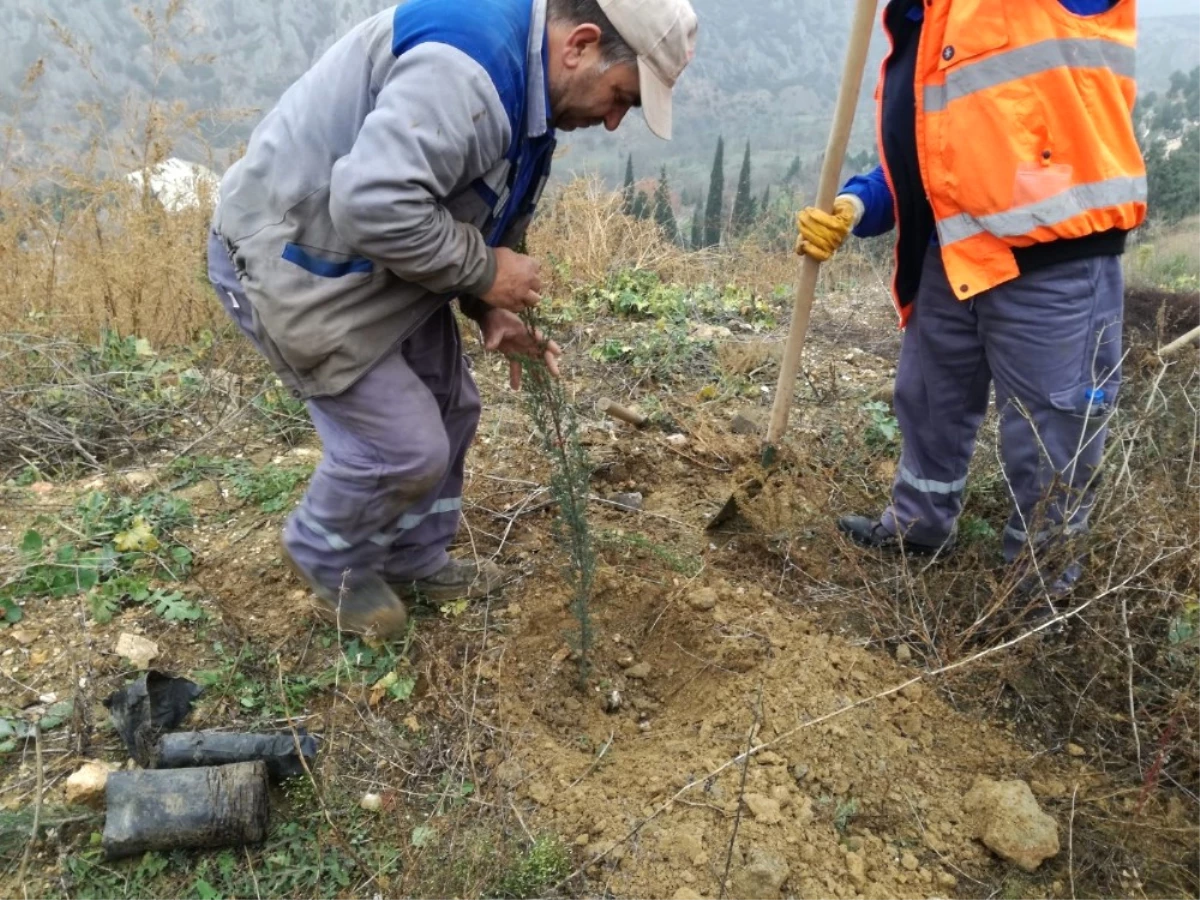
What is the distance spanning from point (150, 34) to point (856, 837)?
571 cm

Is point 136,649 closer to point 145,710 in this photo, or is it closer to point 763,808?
point 145,710

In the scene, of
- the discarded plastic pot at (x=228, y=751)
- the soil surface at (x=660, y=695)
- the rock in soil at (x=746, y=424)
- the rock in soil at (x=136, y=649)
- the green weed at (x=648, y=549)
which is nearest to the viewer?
the soil surface at (x=660, y=695)

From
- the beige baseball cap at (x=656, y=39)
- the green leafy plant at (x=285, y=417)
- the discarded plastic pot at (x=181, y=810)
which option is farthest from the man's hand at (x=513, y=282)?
the green leafy plant at (x=285, y=417)

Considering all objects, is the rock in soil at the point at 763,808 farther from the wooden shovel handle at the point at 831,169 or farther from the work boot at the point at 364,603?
the wooden shovel handle at the point at 831,169

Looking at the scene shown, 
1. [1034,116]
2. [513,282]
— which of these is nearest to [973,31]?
[1034,116]

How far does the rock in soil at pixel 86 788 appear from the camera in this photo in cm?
176

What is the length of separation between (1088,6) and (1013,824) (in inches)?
76.3

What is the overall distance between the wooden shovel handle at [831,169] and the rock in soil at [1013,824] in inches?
58.1

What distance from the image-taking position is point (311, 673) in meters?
2.22

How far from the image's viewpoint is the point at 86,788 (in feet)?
5.76

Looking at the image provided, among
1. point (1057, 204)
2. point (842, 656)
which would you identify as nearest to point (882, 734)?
point (842, 656)

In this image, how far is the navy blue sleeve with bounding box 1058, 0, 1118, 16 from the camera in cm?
185

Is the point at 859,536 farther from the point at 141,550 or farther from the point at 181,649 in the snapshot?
the point at 141,550

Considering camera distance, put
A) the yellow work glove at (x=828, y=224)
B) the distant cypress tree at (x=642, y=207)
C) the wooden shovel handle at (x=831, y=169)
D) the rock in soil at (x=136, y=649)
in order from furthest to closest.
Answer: the distant cypress tree at (x=642, y=207)
the yellow work glove at (x=828, y=224)
the wooden shovel handle at (x=831, y=169)
the rock in soil at (x=136, y=649)
